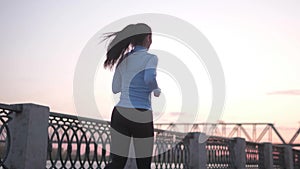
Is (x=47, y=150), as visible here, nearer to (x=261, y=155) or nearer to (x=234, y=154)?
(x=234, y=154)

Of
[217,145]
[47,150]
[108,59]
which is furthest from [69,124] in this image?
[217,145]

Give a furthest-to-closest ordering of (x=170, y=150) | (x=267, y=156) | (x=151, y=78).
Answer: (x=267, y=156) < (x=170, y=150) < (x=151, y=78)

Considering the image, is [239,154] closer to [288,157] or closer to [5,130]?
[288,157]

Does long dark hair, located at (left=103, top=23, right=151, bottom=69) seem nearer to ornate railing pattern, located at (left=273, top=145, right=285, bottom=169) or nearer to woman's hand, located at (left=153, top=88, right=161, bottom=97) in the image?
woman's hand, located at (left=153, top=88, right=161, bottom=97)

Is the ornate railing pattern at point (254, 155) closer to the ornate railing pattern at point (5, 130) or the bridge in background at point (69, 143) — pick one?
the bridge in background at point (69, 143)

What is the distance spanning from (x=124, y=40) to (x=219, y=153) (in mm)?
8961

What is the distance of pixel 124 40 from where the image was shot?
4871 millimetres

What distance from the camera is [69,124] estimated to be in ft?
24.3

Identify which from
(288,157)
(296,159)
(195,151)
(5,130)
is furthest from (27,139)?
(296,159)

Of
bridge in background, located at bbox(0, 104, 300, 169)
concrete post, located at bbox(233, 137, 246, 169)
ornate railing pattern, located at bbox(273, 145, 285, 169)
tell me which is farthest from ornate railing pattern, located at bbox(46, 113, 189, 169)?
ornate railing pattern, located at bbox(273, 145, 285, 169)

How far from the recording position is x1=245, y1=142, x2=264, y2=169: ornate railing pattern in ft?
51.0

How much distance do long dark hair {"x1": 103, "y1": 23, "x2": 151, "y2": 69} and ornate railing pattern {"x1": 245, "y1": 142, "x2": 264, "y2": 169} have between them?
436 inches

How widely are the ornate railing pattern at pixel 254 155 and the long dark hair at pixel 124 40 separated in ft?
36.3

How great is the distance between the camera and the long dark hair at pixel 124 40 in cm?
486
